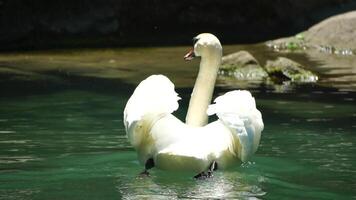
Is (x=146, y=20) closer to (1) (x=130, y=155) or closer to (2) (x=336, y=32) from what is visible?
(2) (x=336, y=32)

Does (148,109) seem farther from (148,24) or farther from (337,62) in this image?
(148,24)

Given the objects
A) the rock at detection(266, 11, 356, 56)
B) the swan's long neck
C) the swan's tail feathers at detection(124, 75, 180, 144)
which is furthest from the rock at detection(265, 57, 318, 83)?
the swan's tail feathers at detection(124, 75, 180, 144)

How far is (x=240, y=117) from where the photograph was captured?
19.2ft

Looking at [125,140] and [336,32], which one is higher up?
[336,32]

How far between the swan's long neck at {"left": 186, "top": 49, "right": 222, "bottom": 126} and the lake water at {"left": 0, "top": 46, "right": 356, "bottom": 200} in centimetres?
53

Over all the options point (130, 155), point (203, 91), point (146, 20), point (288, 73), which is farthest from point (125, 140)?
point (146, 20)

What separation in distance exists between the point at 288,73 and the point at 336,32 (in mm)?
4815

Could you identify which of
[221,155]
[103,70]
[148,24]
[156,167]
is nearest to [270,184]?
[221,155]

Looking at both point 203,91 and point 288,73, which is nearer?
point 203,91

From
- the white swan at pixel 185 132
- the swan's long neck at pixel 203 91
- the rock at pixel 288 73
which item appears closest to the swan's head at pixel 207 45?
the swan's long neck at pixel 203 91

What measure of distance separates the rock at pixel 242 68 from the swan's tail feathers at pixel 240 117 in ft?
22.2

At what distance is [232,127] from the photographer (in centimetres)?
584

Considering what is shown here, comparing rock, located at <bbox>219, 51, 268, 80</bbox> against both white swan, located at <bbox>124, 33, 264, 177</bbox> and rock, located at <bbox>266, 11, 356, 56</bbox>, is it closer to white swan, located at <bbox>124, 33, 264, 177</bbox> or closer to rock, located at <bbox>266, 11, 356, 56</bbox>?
rock, located at <bbox>266, 11, 356, 56</bbox>

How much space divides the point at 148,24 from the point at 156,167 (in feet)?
48.0
